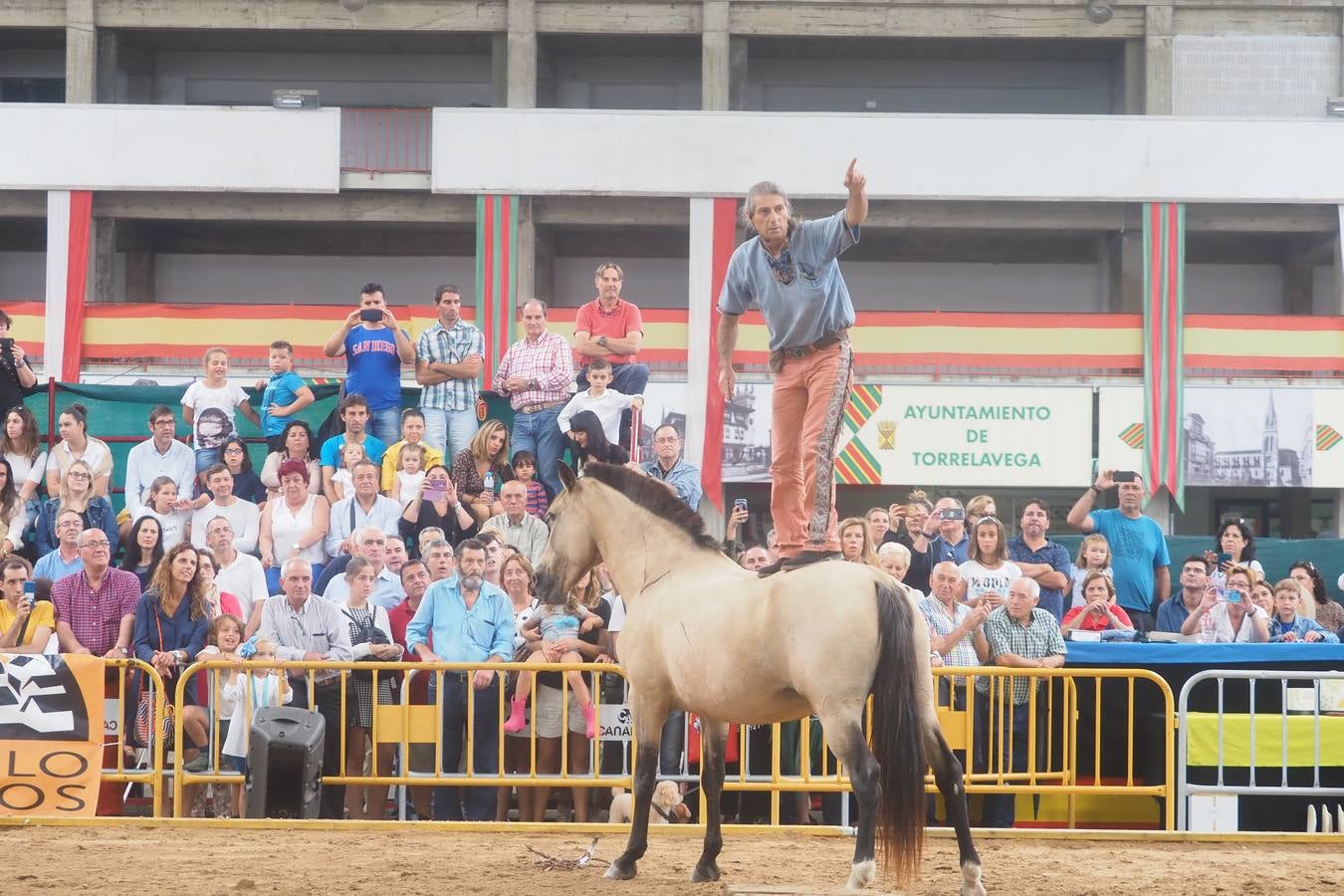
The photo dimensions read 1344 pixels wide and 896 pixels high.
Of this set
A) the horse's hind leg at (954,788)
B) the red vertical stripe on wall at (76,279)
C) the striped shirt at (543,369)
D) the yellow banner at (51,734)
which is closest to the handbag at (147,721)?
the yellow banner at (51,734)

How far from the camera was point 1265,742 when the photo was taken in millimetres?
9523

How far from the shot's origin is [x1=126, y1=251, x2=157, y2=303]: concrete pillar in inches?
1121

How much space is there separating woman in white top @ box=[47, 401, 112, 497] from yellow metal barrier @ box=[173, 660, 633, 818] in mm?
4169

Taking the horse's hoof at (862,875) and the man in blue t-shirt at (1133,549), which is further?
the man in blue t-shirt at (1133,549)

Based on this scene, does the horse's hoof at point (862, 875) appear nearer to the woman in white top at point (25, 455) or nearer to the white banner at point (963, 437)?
the woman in white top at point (25, 455)

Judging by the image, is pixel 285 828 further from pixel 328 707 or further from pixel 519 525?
pixel 519 525

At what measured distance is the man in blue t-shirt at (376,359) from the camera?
532 inches

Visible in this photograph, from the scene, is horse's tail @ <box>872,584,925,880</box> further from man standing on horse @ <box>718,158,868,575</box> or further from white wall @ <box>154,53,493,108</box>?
white wall @ <box>154,53,493,108</box>

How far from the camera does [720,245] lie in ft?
78.4

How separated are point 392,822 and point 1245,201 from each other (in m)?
19.2

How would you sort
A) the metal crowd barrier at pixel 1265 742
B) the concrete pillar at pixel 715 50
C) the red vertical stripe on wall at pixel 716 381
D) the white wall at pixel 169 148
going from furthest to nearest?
the concrete pillar at pixel 715 50
the white wall at pixel 169 148
the red vertical stripe on wall at pixel 716 381
the metal crowd barrier at pixel 1265 742

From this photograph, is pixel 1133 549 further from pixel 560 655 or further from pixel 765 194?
pixel 765 194

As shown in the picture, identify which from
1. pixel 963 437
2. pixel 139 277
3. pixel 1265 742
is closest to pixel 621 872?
pixel 1265 742

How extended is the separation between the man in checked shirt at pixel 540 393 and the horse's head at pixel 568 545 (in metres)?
5.38
